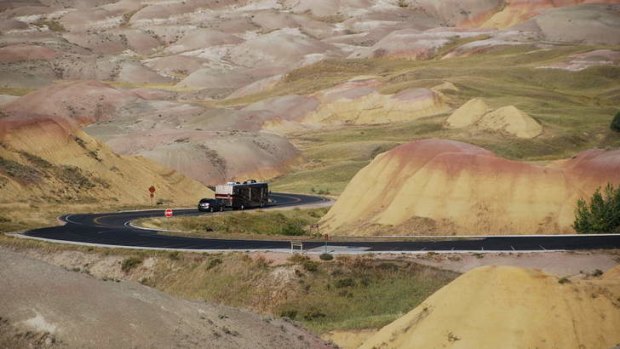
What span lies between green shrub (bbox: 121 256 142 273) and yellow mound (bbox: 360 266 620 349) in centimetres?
2098

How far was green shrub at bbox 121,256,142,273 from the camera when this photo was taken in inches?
A: 1953

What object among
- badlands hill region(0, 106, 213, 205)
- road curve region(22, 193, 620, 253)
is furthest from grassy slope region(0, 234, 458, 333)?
badlands hill region(0, 106, 213, 205)

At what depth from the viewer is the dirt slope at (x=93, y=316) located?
21.8 meters

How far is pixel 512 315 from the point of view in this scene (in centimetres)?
2938

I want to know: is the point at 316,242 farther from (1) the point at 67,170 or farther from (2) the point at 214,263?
(1) the point at 67,170

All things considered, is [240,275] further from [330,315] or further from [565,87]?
[565,87]

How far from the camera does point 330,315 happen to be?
41969 mm

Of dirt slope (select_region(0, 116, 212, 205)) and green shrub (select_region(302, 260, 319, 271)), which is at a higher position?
dirt slope (select_region(0, 116, 212, 205))

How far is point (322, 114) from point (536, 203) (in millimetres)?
129563

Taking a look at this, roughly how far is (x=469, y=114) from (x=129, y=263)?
106144 mm

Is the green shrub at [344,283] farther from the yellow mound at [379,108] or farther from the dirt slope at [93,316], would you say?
the yellow mound at [379,108]

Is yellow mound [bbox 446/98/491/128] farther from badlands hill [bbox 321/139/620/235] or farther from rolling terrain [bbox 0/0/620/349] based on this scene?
badlands hill [bbox 321/139/620/235]

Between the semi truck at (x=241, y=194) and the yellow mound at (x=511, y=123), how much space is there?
59.3 meters

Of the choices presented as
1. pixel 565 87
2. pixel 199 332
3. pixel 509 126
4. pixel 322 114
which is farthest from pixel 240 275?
pixel 565 87
